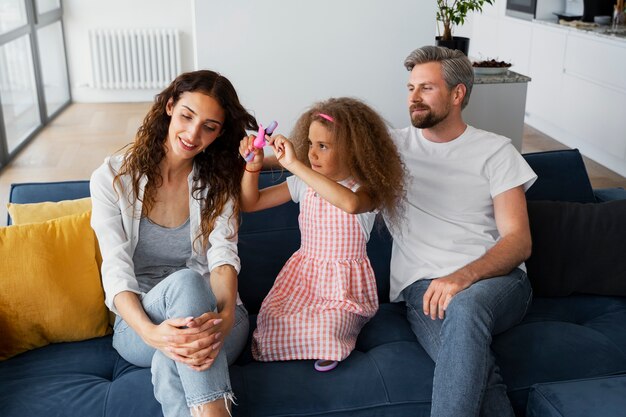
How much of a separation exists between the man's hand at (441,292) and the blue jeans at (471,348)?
0.03 meters

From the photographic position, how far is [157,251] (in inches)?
81.2

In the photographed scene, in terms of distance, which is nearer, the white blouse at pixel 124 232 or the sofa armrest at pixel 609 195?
the white blouse at pixel 124 232

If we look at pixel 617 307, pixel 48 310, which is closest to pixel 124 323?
pixel 48 310

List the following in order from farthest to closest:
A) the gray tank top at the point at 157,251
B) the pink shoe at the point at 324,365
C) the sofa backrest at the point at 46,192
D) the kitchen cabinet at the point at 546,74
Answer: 1. the kitchen cabinet at the point at 546,74
2. the sofa backrest at the point at 46,192
3. the gray tank top at the point at 157,251
4. the pink shoe at the point at 324,365

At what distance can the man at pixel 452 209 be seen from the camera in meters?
2.08

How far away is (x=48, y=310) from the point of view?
6.57 feet

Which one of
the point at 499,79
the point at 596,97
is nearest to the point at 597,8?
the point at 596,97

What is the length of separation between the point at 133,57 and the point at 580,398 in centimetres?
649

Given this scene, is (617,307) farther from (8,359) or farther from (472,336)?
(8,359)

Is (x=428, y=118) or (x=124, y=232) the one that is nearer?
(x=124, y=232)

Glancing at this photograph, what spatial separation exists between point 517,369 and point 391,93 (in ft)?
6.23

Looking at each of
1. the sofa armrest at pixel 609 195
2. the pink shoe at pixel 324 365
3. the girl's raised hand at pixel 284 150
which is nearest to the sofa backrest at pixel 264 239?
the girl's raised hand at pixel 284 150

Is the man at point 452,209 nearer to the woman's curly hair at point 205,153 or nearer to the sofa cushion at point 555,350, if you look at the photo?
the sofa cushion at point 555,350

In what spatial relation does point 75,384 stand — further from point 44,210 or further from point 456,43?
point 456,43
